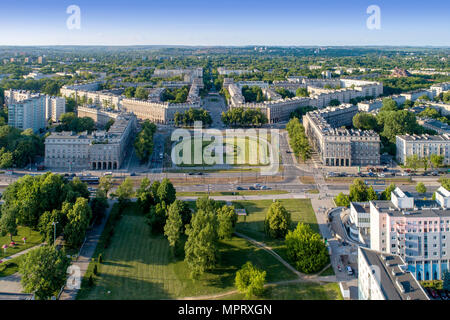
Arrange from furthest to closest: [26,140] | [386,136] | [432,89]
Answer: [432,89], [386,136], [26,140]

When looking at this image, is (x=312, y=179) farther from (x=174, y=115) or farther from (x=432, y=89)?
(x=432, y=89)

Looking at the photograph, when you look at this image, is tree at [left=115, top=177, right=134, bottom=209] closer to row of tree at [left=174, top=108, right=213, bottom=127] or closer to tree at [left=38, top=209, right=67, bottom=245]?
tree at [left=38, top=209, right=67, bottom=245]

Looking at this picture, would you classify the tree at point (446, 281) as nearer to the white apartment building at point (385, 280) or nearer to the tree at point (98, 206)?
the white apartment building at point (385, 280)

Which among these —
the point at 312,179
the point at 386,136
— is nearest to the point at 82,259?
the point at 312,179

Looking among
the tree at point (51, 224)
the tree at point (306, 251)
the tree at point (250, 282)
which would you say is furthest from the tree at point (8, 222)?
the tree at point (306, 251)

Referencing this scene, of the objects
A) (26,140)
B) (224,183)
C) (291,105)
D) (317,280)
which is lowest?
(317,280)

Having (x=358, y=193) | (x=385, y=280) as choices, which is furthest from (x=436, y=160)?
(x=385, y=280)
